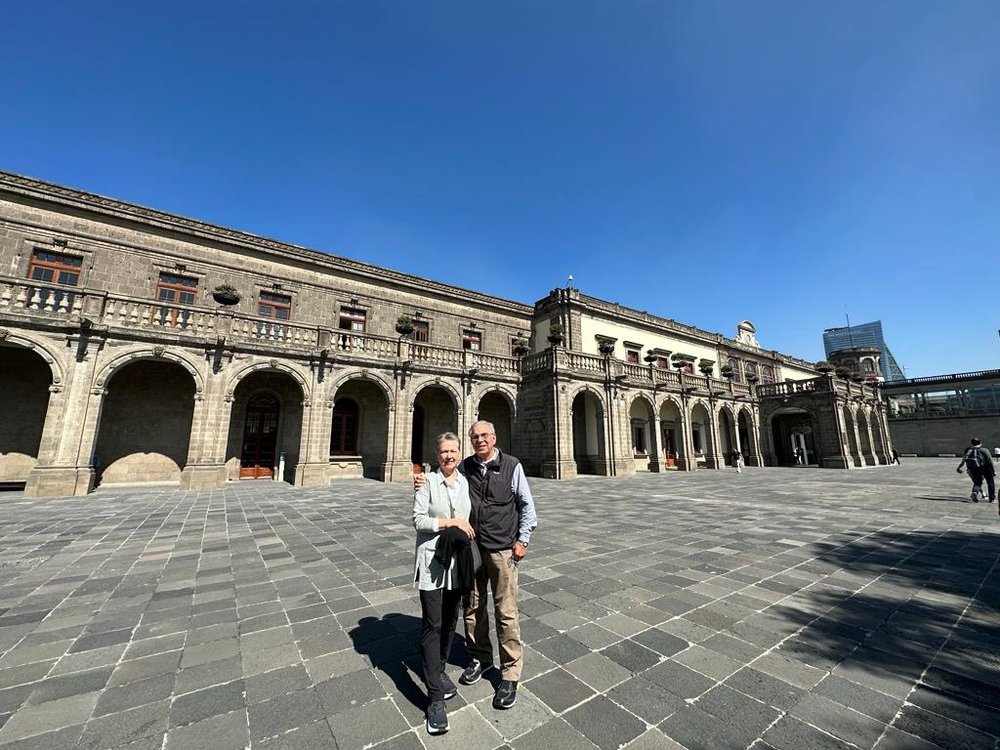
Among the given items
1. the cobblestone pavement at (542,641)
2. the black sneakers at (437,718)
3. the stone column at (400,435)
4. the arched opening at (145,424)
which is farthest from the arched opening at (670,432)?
the black sneakers at (437,718)

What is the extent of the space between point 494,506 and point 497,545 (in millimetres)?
255

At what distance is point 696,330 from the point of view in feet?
95.7

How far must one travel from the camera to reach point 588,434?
21078mm

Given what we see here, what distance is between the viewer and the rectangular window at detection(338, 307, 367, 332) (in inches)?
731

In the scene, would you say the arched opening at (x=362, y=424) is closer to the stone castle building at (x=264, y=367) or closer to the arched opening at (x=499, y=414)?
the stone castle building at (x=264, y=367)

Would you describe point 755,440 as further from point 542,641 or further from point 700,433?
point 542,641

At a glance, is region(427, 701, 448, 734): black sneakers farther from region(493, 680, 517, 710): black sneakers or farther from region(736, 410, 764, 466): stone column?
region(736, 410, 764, 466): stone column

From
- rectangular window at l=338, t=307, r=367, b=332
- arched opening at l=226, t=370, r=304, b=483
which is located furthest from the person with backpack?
rectangular window at l=338, t=307, r=367, b=332

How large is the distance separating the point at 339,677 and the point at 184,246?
62.1 ft

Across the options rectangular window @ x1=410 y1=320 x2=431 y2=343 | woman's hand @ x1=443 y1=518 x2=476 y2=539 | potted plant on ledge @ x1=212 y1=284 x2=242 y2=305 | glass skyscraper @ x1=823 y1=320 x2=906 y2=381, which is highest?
glass skyscraper @ x1=823 y1=320 x2=906 y2=381

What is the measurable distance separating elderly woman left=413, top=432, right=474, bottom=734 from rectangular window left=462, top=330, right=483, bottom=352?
62.7 feet

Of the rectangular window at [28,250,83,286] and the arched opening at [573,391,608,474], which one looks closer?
the rectangular window at [28,250,83,286]

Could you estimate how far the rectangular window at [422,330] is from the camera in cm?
2034

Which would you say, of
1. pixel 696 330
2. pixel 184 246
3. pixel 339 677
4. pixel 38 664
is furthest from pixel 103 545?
pixel 696 330
